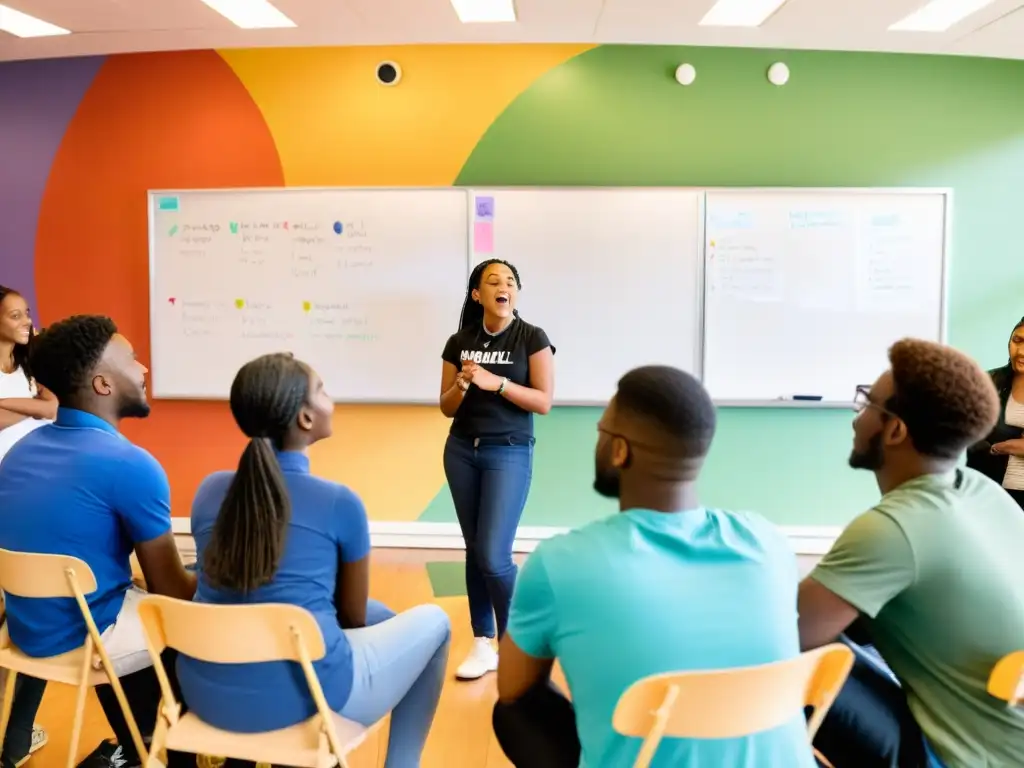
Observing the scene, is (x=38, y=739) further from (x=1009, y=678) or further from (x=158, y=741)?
(x=1009, y=678)

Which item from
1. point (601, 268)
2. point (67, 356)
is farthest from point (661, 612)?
point (601, 268)

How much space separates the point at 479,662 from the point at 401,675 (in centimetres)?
104

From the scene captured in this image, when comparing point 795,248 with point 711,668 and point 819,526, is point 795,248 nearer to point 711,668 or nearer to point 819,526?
point 819,526

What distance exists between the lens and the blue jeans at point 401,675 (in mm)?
1488

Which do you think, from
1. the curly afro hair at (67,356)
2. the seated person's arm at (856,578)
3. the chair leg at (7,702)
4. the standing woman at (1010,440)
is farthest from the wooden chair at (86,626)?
the standing woman at (1010,440)

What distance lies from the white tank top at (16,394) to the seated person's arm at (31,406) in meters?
0.04

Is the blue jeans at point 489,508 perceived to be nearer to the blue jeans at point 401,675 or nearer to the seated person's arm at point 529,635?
the blue jeans at point 401,675

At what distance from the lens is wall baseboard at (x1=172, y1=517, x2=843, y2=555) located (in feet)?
12.3

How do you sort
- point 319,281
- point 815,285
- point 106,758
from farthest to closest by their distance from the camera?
point 319,281, point 815,285, point 106,758

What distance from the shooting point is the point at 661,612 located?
1.02 metres

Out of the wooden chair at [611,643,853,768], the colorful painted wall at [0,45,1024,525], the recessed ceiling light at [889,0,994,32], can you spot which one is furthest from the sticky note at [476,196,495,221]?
the wooden chair at [611,643,853,768]

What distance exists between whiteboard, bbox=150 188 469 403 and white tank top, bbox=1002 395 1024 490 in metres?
2.44

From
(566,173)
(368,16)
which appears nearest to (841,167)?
(566,173)

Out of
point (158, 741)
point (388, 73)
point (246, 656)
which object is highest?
point (388, 73)
